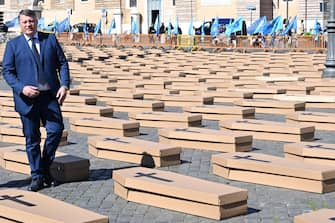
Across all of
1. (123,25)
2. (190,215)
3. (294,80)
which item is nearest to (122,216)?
(190,215)

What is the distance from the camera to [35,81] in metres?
8.70

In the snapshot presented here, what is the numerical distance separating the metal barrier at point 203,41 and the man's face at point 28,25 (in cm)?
3628

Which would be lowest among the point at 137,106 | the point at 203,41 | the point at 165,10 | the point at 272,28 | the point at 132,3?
the point at 137,106

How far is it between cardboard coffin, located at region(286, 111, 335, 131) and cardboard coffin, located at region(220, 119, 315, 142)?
110 centimetres

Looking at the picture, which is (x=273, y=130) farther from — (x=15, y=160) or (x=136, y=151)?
(x=15, y=160)

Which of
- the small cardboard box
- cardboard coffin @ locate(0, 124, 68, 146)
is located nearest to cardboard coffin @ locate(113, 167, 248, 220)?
the small cardboard box

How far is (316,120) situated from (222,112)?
6.94ft

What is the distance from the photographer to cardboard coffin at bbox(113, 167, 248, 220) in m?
7.68

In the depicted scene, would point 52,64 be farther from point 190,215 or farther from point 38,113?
point 190,215

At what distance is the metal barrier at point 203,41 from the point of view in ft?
148

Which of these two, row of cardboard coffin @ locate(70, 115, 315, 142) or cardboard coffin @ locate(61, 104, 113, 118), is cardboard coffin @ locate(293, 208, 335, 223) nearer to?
row of cardboard coffin @ locate(70, 115, 315, 142)

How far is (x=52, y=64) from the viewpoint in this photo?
29.0 ft

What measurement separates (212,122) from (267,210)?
7037 millimetres

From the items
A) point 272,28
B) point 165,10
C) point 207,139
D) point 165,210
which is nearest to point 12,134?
point 207,139
